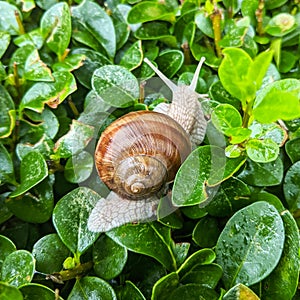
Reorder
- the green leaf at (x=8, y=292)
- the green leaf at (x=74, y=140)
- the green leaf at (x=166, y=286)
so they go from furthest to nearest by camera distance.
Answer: the green leaf at (x=74, y=140) < the green leaf at (x=166, y=286) < the green leaf at (x=8, y=292)

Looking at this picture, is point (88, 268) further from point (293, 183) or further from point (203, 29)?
point (203, 29)

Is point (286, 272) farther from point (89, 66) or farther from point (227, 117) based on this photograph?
point (89, 66)

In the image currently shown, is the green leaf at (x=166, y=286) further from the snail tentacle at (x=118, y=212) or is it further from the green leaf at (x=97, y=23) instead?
the green leaf at (x=97, y=23)

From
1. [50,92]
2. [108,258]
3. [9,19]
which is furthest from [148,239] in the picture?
[9,19]

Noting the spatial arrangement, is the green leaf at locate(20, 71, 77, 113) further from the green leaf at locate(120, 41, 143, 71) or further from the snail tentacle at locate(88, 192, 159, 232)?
the snail tentacle at locate(88, 192, 159, 232)

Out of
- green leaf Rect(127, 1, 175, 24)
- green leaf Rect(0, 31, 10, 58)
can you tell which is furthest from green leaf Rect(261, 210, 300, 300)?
green leaf Rect(0, 31, 10, 58)

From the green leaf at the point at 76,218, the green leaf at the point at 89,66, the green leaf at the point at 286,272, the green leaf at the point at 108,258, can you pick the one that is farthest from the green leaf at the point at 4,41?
the green leaf at the point at 286,272
